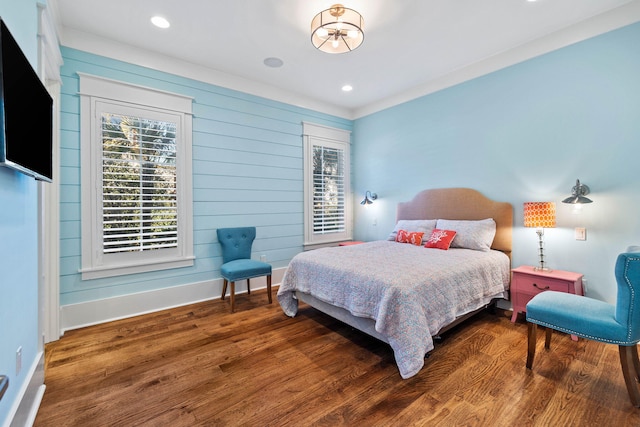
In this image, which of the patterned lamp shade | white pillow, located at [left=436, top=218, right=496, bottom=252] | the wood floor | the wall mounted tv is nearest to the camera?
the wall mounted tv

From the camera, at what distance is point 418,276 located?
230 centimetres

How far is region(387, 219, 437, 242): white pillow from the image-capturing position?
393 cm

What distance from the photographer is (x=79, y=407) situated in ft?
5.93

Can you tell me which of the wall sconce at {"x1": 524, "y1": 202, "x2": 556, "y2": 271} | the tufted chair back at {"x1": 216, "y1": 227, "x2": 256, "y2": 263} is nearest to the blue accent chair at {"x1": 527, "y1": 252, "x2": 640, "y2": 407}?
the wall sconce at {"x1": 524, "y1": 202, "x2": 556, "y2": 271}

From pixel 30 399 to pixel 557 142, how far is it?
4.86m

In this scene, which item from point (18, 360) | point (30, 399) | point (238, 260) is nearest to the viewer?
point (18, 360)

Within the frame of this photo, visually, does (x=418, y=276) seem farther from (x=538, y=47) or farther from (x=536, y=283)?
(x=538, y=47)

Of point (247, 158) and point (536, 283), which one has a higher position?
point (247, 158)

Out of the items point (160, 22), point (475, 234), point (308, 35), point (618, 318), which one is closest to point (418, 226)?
point (475, 234)

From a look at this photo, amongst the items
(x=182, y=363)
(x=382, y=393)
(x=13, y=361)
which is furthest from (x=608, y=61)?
(x=13, y=361)

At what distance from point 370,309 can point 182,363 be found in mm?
1585

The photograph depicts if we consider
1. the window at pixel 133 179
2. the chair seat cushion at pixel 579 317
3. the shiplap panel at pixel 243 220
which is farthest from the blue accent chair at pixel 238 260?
the chair seat cushion at pixel 579 317

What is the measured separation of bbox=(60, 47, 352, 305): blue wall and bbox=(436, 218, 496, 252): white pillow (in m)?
2.38

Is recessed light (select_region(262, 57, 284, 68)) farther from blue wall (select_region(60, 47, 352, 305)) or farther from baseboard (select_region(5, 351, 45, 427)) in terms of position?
baseboard (select_region(5, 351, 45, 427))
